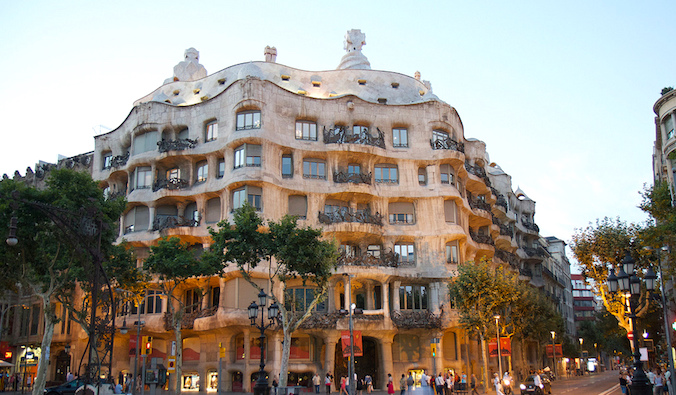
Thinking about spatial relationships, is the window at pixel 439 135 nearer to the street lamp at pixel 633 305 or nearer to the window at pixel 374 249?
the window at pixel 374 249

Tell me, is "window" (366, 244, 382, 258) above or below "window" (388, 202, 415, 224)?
below

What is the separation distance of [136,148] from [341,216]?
19.3 meters

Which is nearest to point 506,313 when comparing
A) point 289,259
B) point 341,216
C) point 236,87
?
point 341,216

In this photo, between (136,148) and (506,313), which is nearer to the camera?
(506,313)

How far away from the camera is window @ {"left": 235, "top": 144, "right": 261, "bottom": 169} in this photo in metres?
47.9

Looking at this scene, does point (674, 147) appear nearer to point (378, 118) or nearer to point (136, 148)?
point (378, 118)

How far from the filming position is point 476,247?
56.5 m

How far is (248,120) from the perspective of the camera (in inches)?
1943

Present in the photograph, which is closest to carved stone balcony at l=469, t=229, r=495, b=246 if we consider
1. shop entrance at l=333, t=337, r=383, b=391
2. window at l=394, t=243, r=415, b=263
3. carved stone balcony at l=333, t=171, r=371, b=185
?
window at l=394, t=243, r=415, b=263

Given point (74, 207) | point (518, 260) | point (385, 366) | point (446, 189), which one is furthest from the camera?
point (518, 260)

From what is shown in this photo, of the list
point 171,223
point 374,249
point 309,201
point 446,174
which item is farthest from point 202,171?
point 446,174

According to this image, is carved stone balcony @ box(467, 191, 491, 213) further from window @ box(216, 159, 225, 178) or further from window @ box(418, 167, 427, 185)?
window @ box(216, 159, 225, 178)

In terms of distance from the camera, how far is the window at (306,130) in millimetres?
51438

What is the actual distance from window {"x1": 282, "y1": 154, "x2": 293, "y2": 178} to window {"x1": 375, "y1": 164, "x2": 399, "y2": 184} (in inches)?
296
